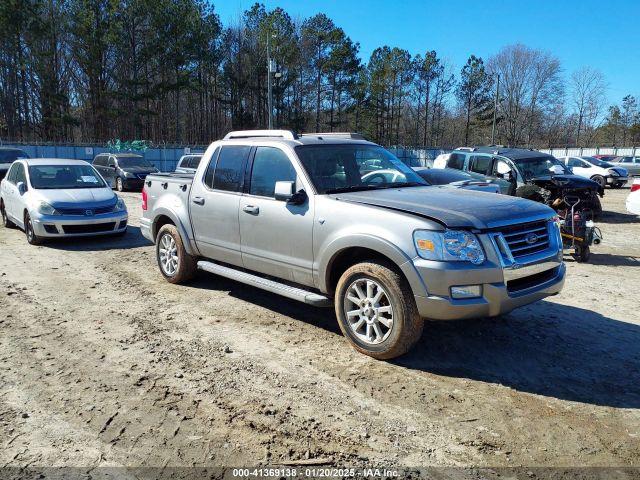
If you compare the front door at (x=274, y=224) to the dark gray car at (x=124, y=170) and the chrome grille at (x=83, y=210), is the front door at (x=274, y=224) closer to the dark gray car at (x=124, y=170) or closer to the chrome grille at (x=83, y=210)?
the chrome grille at (x=83, y=210)

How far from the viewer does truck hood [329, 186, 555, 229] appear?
3.97m

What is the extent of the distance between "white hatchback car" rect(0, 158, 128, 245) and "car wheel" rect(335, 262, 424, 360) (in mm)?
6921

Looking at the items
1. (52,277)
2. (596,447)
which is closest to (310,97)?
(52,277)

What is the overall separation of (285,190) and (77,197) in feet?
21.7

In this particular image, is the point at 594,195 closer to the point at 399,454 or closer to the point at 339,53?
the point at 399,454

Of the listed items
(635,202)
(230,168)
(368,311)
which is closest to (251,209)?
(230,168)

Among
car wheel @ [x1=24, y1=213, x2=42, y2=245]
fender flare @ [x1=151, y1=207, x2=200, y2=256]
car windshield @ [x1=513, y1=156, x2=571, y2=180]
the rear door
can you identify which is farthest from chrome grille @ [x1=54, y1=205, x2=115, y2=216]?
car windshield @ [x1=513, y1=156, x2=571, y2=180]

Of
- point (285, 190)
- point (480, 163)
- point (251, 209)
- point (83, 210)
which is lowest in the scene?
point (83, 210)

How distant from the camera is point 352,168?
17.4ft

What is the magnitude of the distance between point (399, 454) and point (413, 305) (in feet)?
4.22

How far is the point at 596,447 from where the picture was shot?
10.2ft

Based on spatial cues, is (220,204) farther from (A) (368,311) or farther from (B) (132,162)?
(B) (132,162)

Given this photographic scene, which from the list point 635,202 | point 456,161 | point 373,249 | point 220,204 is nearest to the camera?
point 373,249

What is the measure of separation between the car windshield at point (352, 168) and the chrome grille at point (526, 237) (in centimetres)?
139
